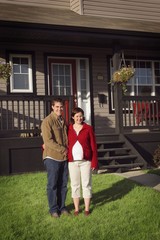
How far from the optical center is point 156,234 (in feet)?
16.2

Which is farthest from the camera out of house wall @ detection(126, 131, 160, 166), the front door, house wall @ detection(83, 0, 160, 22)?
house wall @ detection(83, 0, 160, 22)

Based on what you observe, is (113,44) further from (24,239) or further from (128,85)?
(24,239)

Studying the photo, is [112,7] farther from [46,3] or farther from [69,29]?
[69,29]

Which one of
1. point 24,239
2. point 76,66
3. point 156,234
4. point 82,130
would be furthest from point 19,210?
point 76,66

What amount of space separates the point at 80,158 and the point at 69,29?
5.05 m

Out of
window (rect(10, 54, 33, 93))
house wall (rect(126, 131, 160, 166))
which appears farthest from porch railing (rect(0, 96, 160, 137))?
window (rect(10, 54, 33, 93))

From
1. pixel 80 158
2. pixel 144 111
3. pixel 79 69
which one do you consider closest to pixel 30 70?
pixel 79 69

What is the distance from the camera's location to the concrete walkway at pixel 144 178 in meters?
7.59

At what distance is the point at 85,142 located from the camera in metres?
5.68

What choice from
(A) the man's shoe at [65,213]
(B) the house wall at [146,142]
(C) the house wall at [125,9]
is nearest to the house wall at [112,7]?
(C) the house wall at [125,9]

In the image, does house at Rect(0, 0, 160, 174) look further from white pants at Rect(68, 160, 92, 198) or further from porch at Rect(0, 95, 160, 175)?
white pants at Rect(68, 160, 92, 198)

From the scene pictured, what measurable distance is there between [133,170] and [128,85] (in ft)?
12.7

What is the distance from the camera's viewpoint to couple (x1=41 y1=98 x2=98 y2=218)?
5.54m

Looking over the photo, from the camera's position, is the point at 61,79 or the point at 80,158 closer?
the point at 80,158
